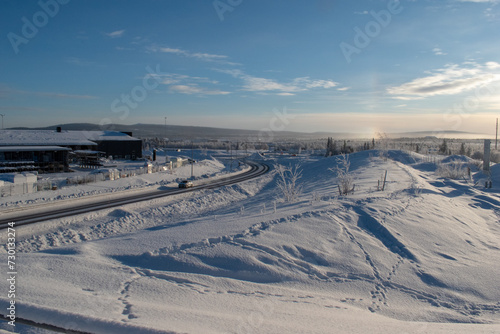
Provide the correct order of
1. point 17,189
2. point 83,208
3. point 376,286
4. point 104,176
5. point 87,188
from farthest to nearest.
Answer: point 104,176
point 87,188
point 17,189
point 83,208
point 376,286

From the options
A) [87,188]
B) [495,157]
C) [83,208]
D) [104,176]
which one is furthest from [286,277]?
[495,157]

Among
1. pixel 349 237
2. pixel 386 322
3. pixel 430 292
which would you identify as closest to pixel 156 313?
pixel 386 322

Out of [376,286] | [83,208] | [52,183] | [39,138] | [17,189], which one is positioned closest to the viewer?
[376,286]

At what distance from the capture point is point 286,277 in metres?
8.23

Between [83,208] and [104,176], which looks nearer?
[83,208]

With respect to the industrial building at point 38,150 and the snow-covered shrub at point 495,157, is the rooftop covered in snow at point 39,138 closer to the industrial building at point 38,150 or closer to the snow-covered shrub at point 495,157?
the industrial building at point 38,150

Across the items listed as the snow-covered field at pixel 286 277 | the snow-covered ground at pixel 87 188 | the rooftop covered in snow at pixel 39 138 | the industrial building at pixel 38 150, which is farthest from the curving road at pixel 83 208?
the rooftop covered in snow at pixel 39 138

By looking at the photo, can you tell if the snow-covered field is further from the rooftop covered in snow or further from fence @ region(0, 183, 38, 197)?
the rooftop covered in snow

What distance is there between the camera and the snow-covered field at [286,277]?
18.7 ft

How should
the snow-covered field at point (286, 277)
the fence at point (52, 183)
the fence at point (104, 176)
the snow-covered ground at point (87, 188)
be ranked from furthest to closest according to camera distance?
the fence at point (104, 176)
the fence at point (52, 183)
the snow-covered ground at point (87, 188)
the snow-covered field at point (286, 277)

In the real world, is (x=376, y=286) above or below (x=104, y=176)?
above

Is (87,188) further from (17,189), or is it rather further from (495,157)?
(495,157)

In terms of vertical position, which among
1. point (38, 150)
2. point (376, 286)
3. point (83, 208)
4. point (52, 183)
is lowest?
point (83, 208)

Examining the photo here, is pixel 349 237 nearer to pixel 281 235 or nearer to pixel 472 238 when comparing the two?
pixel 281 235
